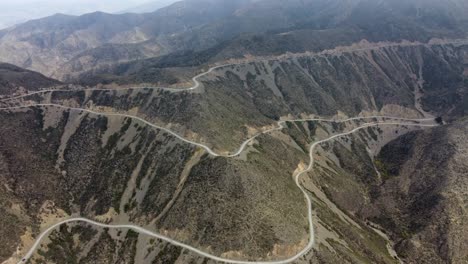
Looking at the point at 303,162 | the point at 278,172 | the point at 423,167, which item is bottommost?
the point at 423,167

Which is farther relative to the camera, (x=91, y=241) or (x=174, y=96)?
(x=174, y=96)

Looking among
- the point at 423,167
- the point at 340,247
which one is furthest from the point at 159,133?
the point at 423,167

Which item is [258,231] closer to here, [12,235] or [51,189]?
[12,235]

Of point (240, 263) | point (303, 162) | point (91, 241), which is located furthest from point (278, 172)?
point (91, 241)

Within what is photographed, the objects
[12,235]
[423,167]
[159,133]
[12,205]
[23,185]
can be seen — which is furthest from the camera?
[423,167]

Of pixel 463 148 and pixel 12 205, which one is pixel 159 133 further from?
pixel 463 148

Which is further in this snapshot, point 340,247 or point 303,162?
point 303,162

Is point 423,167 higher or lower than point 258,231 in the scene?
lower

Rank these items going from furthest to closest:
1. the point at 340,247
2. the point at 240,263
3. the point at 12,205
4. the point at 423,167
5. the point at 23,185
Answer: the point at 423,167 < the point at 23,185 < the point at 12,205 < the point at 340,247 < the point at 240,263

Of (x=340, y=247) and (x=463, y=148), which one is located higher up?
(x=340, y=247)
